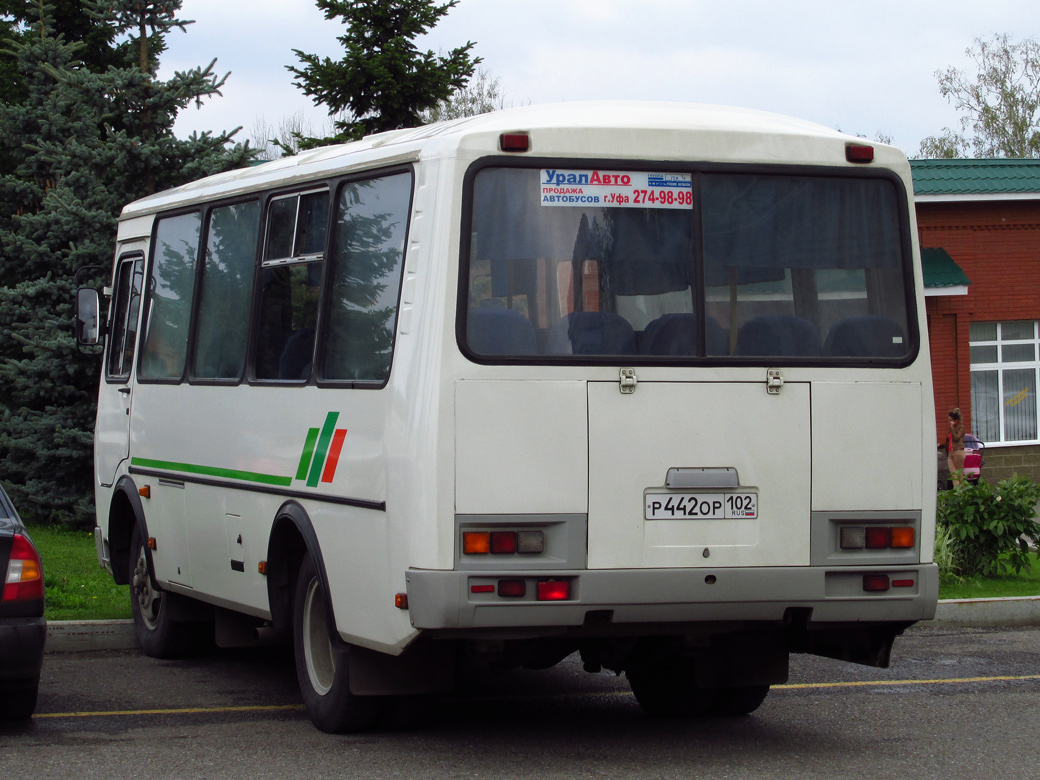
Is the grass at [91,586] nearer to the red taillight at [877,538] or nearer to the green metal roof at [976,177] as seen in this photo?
the red taillight at [877,538]

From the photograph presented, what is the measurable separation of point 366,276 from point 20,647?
7.88 feet

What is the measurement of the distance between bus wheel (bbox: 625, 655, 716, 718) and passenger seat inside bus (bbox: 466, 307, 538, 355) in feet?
→ 7.02

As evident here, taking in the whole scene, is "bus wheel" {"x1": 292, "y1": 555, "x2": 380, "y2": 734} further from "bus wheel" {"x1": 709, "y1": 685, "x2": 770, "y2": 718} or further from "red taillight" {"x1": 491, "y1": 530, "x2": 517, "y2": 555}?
"bus wheel" {"x1": 709, "y1": 685, "x2": 770, "y2": 718}

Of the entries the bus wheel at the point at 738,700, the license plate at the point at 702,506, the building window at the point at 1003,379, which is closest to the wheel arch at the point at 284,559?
the license plate at the point at 702,506

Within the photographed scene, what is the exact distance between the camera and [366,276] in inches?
281

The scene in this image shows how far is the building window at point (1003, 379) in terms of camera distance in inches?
1127

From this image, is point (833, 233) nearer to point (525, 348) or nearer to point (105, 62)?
point (525, 348)

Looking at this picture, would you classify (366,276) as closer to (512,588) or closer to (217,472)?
(512,588)

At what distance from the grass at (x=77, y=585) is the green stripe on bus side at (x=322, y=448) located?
156 inches

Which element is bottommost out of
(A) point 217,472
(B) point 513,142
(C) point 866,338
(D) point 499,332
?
(A) point 217,472

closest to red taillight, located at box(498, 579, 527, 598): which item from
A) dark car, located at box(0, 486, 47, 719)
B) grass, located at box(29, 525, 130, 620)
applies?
dark car, located at box(0, 486, 47, 719)

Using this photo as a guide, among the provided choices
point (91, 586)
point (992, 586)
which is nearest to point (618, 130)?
point (91, 586)

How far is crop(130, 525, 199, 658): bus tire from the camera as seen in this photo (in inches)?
392

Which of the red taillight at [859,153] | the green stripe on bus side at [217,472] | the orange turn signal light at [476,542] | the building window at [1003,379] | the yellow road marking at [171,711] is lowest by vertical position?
the yellow road marking at [171,711]
